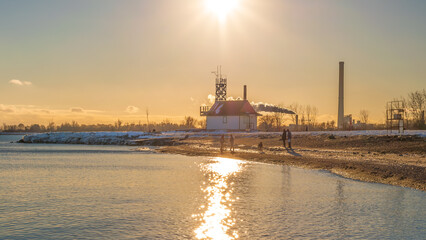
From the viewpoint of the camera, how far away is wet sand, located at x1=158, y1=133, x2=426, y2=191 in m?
24.9

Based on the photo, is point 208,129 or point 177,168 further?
point 208,129

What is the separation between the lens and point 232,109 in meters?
89.3

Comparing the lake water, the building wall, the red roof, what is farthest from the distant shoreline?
the red roof

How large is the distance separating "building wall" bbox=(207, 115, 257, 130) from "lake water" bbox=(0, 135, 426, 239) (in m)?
58.6

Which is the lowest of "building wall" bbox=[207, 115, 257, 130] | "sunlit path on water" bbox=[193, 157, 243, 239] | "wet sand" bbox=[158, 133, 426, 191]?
"sunlit path on water" bbox=[193, 157, 243, 239]

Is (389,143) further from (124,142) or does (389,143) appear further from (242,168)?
(124,142)

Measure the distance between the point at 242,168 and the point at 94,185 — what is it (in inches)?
489

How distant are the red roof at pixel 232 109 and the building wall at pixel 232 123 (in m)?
0.83

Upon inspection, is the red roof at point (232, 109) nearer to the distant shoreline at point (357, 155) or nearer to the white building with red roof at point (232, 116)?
the white building with red roof at point (232, 116)

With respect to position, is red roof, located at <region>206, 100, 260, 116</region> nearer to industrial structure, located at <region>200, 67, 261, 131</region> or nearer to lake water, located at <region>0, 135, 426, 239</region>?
industrial structure, located at <region>200, 67, 261, 131</region>

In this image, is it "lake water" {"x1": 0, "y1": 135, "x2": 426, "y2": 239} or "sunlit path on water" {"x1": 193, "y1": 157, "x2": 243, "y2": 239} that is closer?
"sunlit path on water" {"x1": 193, "y1": 157, "x2": 243, "y2": 239}

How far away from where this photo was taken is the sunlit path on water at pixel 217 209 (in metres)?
13.6

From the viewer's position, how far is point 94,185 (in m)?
25.0

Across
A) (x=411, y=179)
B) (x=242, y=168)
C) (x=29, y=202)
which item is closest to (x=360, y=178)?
(x=411, y=179)
